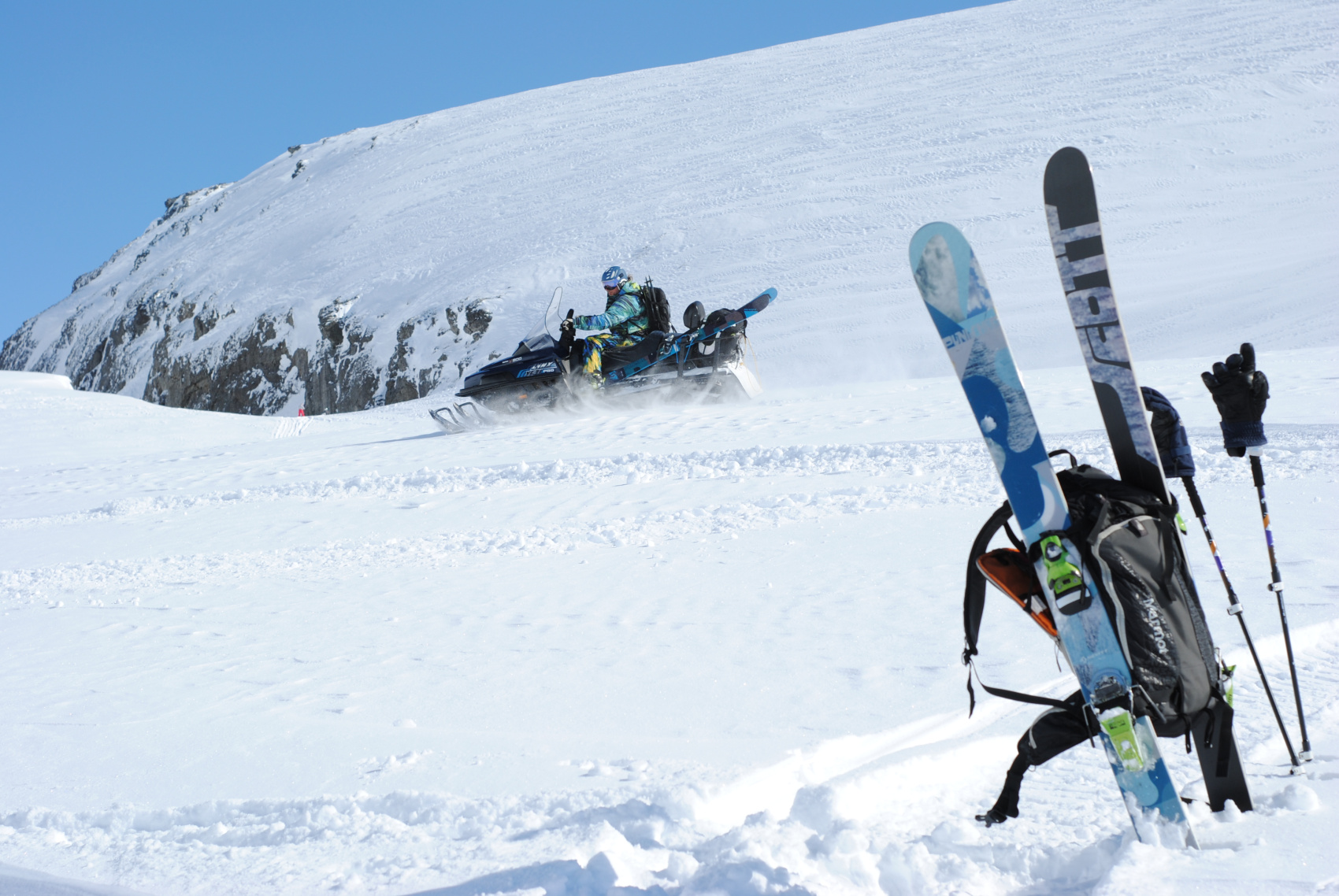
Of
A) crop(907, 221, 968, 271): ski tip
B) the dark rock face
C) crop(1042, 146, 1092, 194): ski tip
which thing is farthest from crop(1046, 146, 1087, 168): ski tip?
the dark rock face

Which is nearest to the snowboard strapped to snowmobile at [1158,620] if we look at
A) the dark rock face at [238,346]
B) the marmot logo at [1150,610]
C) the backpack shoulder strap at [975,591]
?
the marmot logo at [1150,610]

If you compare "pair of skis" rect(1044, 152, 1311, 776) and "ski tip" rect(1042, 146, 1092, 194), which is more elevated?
"ski tip" rect(1042, 146, 1092, 194)

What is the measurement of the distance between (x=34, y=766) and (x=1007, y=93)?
85.5ft

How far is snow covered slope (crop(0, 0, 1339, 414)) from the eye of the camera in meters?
15.7

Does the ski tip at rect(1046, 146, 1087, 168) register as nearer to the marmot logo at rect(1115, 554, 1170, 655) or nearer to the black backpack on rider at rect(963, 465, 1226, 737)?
the black backpack on rider at rect(963, 465, 1226, 737)

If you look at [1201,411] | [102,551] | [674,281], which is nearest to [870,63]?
[674,281]

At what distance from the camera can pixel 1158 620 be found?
6.53ft

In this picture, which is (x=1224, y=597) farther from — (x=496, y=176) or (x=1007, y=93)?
(x=496, y=176)

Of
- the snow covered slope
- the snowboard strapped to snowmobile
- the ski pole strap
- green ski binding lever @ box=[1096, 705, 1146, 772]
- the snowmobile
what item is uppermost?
the snow covered slope

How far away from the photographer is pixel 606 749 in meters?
2.76

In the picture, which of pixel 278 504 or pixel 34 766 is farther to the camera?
pixel 278 504

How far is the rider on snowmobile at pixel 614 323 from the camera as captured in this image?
32.4 feet

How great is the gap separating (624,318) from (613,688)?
7.03 metres

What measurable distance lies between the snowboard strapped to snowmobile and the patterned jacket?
808 centimetres
